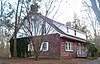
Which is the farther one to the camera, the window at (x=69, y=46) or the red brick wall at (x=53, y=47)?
the window at (x=69, y=46)

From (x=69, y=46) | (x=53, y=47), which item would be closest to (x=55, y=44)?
(x=53, y=47)

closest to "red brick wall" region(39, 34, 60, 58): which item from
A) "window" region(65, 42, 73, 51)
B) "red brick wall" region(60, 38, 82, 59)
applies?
"red brick wall" region(60, 38, 82, 59)

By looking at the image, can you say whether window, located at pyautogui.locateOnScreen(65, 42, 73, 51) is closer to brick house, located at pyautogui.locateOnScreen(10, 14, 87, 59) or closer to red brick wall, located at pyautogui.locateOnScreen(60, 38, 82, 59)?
brick house, located at pyautogui.locateOnScreen(10, 14, 87, 59)

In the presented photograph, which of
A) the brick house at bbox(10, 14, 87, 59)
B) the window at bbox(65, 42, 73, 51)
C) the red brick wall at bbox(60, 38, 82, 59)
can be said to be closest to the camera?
the brick house at bbox(10, 14, 87, 59)

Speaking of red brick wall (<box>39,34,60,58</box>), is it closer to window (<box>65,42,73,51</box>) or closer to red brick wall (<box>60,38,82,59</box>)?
red brick wall (<box>60,38,82,59</box>)

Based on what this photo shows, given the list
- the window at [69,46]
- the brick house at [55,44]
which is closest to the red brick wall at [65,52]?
the brick house at [55,44]

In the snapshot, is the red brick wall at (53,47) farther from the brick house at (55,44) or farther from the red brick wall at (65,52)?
the red brick wall at (65,52)

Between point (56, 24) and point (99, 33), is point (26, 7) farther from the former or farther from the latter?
point (99, 33)

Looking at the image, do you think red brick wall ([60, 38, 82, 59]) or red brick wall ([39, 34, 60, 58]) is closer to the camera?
red brick wall ([39, 34, 60, 58])

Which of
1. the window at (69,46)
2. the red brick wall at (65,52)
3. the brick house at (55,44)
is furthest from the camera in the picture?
the window at (69,46)

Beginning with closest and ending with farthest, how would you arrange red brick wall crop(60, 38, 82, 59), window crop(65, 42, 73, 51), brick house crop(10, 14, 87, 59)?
brick house crop(10, 14, 87, 59)
red brick wall crop(60, 38, 82, 59)
window crop(65, 42, 73, 51)

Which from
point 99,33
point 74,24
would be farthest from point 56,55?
point 74,24

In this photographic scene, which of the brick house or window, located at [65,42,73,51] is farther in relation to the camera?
window, located at [65,42,73,51]

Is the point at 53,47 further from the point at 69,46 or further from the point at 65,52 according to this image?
the point at 69,46
